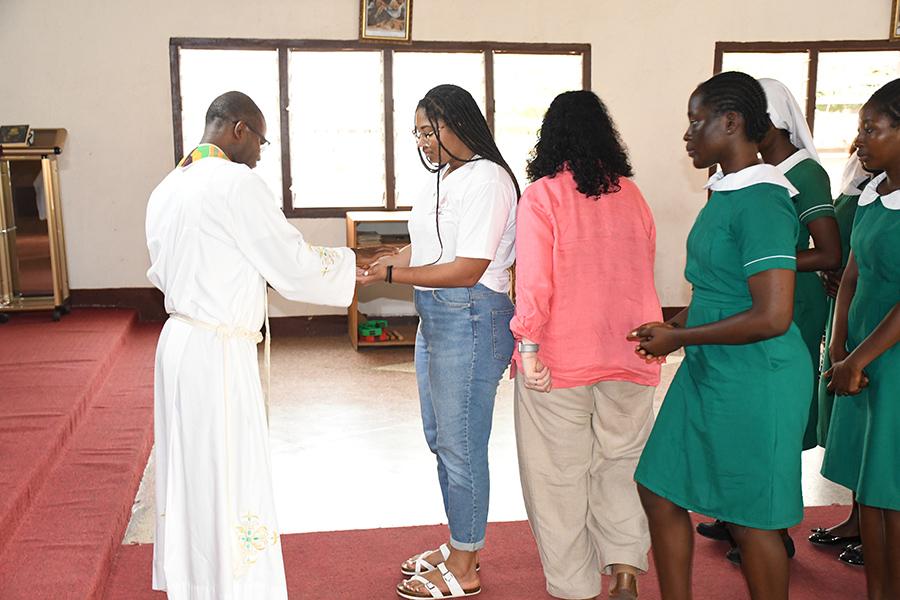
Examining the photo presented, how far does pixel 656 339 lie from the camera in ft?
7.80

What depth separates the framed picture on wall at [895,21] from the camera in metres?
8.00

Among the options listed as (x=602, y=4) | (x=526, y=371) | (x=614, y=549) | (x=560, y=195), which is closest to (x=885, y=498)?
(x=614, y=549)

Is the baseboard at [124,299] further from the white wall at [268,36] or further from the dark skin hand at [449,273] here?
the dark skin hand at [449,273]

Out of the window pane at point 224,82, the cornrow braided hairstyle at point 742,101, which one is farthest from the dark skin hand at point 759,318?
the window pane at point 224,82

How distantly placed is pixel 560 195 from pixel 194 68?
5.36 metres

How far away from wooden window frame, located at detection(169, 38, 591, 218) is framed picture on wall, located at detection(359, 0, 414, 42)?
7cm

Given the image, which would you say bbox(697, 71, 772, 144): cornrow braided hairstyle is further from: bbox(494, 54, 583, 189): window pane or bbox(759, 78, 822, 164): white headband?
bbox(494, 54, 583, 189): window pane

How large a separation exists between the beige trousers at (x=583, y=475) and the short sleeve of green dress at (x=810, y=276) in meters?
0.56

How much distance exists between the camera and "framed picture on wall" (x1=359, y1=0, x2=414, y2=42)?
24.3 ft

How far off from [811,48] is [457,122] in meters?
6.17

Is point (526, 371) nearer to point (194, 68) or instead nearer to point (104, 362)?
point (104, 362)

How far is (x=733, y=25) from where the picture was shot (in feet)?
25.8

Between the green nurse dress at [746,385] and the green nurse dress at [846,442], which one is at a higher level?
the green nurse dress at [746,385]

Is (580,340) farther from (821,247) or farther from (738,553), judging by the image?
(738,553)
